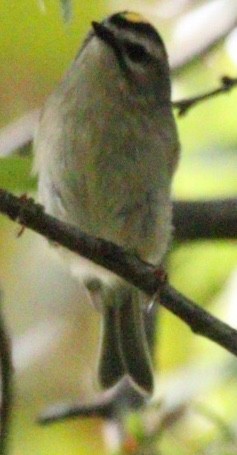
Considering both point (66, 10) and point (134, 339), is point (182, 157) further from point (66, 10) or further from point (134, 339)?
point (66, 10)

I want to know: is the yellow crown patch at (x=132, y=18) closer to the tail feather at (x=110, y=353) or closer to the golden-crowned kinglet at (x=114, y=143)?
the golden-crowned kinglet at (x=114, y=143)

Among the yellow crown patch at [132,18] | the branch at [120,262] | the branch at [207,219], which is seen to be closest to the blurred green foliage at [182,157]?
the branch at [207,219]

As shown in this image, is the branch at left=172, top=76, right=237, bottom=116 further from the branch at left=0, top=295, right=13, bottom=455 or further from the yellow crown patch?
the branch at left=0, top=295, right=13, bottom=455

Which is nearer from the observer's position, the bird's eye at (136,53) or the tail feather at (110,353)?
the bird's eye at (136,53)

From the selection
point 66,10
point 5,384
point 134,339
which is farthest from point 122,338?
point 66,10

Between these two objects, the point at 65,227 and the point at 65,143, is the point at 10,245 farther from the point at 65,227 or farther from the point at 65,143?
the point at 65,227

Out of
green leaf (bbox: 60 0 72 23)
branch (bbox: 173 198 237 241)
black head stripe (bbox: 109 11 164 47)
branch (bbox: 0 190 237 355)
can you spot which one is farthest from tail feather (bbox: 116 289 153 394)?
green leaf (bbox: 60 0 72 23)
